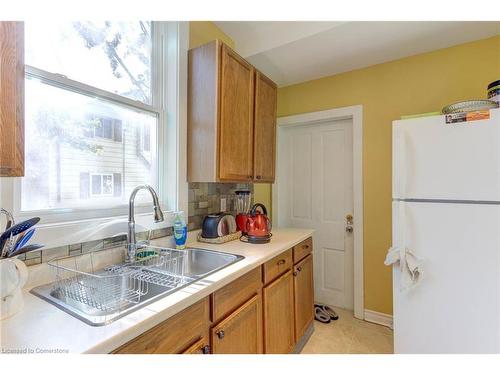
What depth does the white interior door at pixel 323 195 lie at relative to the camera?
8.16 ft

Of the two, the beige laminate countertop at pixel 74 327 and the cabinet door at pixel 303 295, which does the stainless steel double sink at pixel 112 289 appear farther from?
the cabinet door at pixel 303 295

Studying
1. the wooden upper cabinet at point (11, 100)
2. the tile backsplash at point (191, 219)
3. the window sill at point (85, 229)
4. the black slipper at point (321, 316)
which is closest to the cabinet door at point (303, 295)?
the black slipper at point (321, 316)

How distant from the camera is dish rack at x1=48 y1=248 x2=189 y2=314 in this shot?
0.86 m

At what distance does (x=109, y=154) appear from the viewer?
1339mm

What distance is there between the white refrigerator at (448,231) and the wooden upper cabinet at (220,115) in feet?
3.23

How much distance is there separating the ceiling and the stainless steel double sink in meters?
1.73

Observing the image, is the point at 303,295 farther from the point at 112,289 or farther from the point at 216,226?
the point at 112,289

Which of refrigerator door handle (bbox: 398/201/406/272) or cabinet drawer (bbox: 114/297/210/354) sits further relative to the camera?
refrigerator door handle (bbox: 398/201/406/272)

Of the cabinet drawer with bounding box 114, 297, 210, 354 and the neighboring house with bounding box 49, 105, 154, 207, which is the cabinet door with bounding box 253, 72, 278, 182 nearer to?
the neighboring house with bounding box 49, 105, 154, 207

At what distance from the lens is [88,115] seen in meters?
1.24

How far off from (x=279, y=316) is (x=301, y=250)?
0.52 metres

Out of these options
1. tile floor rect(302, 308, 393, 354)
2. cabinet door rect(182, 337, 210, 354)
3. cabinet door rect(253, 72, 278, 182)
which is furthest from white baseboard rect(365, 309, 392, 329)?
cabinet door rect(182, 337, 210, 354)

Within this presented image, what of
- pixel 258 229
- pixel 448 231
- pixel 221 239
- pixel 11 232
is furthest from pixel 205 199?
pixel 448 231
